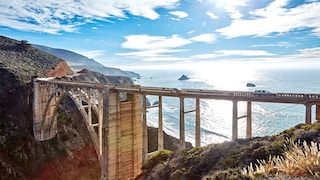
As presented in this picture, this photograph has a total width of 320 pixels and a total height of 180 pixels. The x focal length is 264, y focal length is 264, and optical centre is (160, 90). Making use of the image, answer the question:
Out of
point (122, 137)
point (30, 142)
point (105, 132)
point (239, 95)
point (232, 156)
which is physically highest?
point (239, 95)

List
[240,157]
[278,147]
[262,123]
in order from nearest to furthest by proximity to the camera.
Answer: [278,147] → [240,157] → [262,123]

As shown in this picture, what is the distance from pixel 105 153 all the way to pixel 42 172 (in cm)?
1555

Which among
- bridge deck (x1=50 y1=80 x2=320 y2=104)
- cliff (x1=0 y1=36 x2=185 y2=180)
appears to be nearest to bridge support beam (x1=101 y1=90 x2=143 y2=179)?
bridge deck (x1=50 y1=80 x2=320 y2=104)

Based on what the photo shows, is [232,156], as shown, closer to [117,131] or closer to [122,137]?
[117,131]

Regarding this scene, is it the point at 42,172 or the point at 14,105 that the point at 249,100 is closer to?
the point at 42,172

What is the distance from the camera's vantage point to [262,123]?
5906 centimetres

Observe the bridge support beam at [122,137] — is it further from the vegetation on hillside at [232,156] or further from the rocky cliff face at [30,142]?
the rocky cliff face at [30,142]

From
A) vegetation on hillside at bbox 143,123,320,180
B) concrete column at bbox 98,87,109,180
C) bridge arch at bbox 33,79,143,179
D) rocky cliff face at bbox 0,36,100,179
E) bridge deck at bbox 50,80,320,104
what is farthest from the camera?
rocky cliff face at bbox 0,36,100,179

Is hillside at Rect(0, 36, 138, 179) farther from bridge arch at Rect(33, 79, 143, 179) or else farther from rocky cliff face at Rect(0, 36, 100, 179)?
bridge arch at Rect(33, 79, 143, 179)

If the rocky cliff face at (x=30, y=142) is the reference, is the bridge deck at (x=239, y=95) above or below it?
above

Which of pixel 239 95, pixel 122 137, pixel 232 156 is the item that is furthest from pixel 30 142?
pixel 232 156

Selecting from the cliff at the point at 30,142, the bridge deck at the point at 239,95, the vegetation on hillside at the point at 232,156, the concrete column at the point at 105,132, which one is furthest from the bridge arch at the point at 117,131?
the cliff at the point at 30,142

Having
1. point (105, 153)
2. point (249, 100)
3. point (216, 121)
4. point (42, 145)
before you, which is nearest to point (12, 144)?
point (42, 145)

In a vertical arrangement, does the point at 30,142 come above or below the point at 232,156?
below
